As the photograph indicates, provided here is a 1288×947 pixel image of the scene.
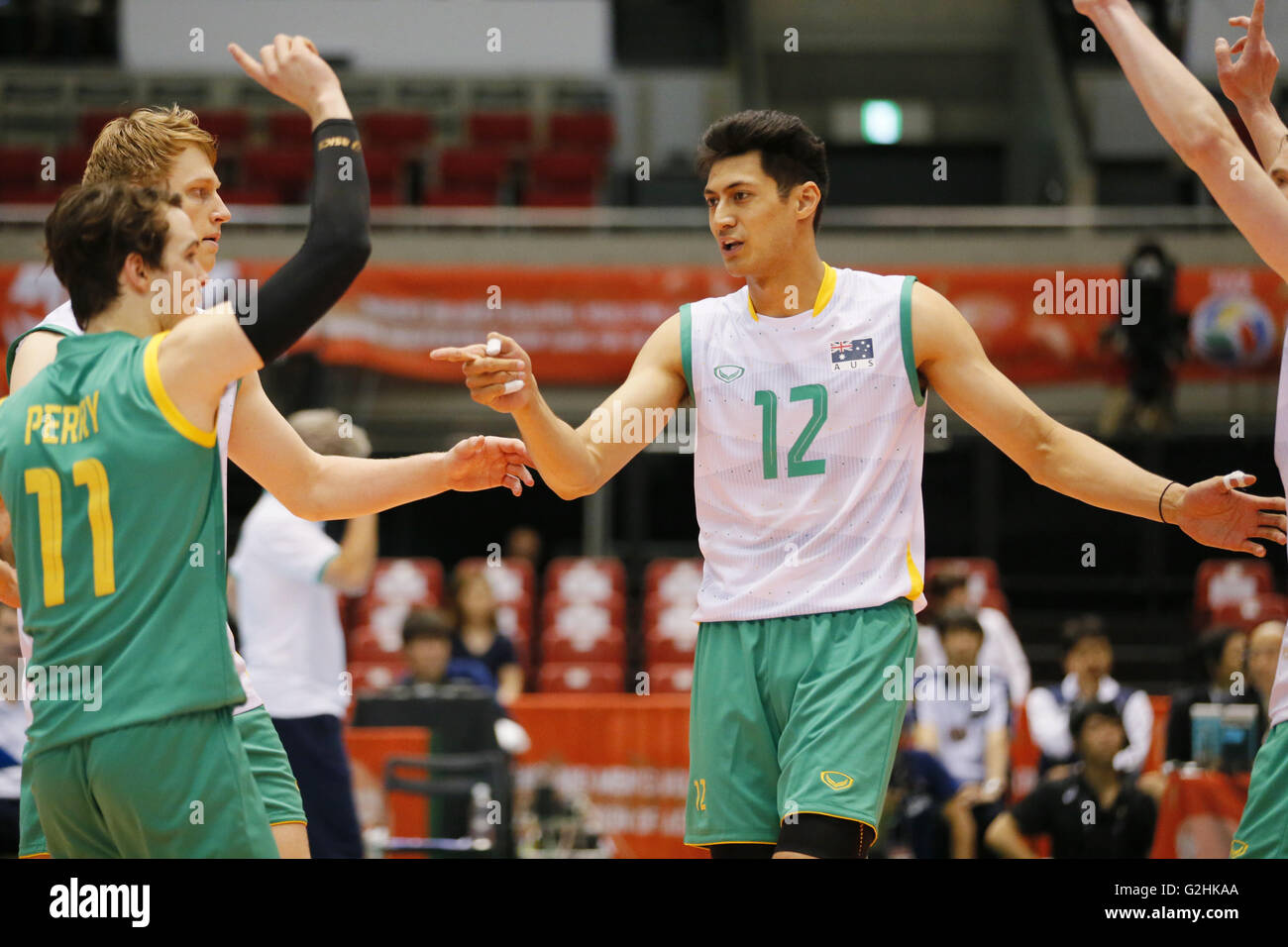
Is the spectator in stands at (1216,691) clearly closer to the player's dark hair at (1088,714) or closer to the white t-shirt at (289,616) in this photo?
the player's dark hair at (1088,714)

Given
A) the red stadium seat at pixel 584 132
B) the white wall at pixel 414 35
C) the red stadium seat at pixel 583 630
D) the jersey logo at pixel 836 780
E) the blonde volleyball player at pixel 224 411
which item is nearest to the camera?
the blonde volleyball player at pixel 224 411

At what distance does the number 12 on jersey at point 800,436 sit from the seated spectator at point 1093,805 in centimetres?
448

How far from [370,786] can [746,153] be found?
6.35m

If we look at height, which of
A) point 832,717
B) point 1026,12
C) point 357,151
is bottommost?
point 832,717

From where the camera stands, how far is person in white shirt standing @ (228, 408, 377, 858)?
6242 mm

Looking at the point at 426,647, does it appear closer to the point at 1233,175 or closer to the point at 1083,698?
the point at 1083,698

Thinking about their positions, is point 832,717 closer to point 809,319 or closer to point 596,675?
point 809,319

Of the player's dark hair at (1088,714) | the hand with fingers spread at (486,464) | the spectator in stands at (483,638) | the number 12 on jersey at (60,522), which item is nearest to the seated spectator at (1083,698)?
the player's dark hair at (1088,714)

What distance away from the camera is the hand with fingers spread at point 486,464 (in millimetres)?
4012

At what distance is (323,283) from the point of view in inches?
119

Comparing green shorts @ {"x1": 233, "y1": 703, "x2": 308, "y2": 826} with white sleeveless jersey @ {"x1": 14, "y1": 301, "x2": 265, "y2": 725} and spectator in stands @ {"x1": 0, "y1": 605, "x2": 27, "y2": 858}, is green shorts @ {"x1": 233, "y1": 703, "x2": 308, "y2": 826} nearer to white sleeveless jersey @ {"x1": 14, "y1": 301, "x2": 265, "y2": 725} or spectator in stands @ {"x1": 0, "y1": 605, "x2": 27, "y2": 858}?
white sleeveless jersey @ {"x1": 14, "y1": 301, "x2": 265, "y2": 725}

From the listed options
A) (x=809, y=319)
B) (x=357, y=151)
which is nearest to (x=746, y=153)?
(x=809, y=319)

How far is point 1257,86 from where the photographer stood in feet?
12.6
